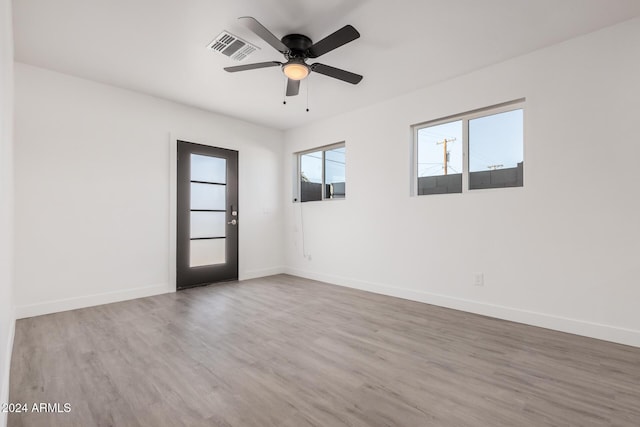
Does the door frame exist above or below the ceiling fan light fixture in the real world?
below

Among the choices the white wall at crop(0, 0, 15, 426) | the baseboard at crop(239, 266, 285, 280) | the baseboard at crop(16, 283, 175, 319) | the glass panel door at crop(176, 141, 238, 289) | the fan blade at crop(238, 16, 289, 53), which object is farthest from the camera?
the baseboard at crop(239, 266, 285, 280)

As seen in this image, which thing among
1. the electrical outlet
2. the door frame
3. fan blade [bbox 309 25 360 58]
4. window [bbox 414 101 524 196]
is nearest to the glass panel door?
the door frame

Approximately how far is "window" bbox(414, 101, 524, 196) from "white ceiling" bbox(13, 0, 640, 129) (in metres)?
0.57

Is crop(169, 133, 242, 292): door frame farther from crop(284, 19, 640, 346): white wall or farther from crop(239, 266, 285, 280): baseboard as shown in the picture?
crop(284, 19, 640, 346): white wall

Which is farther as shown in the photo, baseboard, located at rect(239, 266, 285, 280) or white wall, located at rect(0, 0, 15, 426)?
baseboard, located at rect(239, 266, 285, 280)

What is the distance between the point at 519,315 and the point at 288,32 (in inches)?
143

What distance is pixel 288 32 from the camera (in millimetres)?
2732

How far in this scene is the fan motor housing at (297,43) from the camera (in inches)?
108

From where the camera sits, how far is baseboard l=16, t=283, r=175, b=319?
3.24 meters

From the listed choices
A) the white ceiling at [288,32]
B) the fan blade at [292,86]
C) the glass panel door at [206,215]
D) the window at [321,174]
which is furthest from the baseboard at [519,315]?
the fan blade at [292,86]

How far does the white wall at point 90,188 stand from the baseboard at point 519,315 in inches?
124

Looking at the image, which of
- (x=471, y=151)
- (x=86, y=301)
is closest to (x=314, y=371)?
(x=471, y=151)

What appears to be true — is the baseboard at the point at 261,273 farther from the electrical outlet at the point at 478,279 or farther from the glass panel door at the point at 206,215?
the electrical outlet at the point at 478,279

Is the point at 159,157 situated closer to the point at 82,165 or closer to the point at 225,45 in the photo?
the point at 82,165
